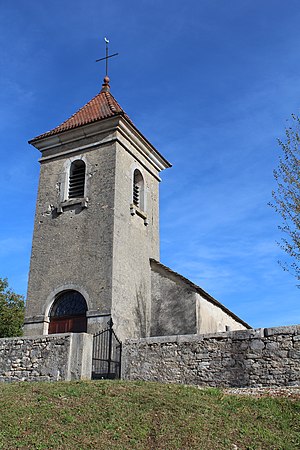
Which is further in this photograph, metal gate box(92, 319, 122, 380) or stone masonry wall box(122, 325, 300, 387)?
metal gate box(92, 319, 122, 380)

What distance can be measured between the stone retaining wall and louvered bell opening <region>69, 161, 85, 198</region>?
241 inches

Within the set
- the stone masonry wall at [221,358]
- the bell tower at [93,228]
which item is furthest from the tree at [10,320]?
the stone masonry wall at [221,358]

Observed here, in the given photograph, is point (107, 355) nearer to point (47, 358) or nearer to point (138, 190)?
point (47, 358)

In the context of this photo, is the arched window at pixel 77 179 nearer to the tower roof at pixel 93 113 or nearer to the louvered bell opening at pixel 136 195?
the tower roof at pixel 93 113

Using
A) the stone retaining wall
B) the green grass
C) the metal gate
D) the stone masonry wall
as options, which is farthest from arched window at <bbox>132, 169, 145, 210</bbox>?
the green grass

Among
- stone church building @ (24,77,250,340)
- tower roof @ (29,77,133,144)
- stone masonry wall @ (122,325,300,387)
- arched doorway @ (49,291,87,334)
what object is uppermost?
tower roof @ (29,77,133,144)

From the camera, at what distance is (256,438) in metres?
6.91

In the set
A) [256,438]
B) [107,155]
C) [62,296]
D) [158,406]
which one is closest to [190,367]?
[158,406]

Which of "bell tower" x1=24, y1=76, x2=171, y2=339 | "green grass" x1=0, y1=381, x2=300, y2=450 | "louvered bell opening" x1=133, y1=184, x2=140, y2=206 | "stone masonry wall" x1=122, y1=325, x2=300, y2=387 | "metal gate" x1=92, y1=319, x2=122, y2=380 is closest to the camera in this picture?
"green grass" x1=0, y1=381, x2=300, y2=450

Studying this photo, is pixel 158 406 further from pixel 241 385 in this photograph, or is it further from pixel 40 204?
pixel 40 204

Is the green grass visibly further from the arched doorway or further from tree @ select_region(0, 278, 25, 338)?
tree @ select_region(0, 278, 25, 338)

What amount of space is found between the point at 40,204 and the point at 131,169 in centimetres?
357

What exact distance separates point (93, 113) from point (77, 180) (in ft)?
8.79

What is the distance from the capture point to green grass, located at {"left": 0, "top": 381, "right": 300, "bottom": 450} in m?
6.61
